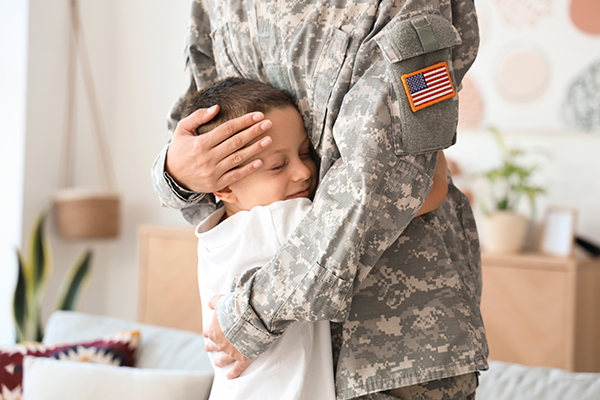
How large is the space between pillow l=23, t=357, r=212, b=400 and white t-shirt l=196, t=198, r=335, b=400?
679 mm

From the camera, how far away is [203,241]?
0.96 metres

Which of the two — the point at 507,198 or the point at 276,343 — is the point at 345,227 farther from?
the point at 507,198

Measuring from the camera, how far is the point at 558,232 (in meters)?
2.59

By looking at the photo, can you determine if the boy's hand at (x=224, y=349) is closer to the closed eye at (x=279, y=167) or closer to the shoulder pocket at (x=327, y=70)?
the closed eye at (x=279, y=167)

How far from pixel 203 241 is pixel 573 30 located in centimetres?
256

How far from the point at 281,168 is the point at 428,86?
10.8 inches

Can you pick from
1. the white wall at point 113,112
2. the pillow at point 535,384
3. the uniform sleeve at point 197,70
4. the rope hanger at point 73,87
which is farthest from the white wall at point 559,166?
the rope hanger at point 73,87

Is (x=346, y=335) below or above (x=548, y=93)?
below

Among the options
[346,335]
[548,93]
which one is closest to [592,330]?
[548,93]

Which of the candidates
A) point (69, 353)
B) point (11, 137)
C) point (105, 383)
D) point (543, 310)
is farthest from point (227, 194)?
point (11, 137)

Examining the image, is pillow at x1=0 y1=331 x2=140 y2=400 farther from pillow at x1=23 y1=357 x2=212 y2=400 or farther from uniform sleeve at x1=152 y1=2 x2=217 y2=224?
uniform sleeve at x1=152 y1=2 x2=217 y2=224

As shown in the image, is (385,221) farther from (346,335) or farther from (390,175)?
(346,335)

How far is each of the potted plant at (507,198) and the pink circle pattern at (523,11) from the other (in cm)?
58

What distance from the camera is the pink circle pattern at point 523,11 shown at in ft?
9.31
